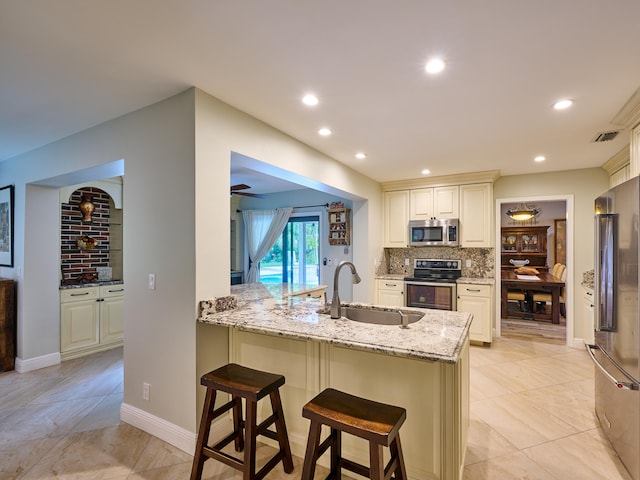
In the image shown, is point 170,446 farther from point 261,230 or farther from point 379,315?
point 261,230

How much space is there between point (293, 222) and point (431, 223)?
2.52 meters

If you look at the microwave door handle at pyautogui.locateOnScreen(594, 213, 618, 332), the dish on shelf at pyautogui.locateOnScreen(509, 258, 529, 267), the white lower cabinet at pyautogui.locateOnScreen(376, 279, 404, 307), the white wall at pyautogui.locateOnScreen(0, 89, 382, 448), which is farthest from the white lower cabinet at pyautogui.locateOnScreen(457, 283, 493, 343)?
the dish on shelf at pyautogui.locateOnScreen(509, 258, 529, 267)

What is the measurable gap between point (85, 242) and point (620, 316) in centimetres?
552

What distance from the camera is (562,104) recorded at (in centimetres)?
238

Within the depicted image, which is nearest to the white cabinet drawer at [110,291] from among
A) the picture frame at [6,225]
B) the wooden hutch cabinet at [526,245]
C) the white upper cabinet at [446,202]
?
the picture frame at [6,225]

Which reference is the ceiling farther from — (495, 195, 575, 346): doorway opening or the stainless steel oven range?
the stainless steel oven range

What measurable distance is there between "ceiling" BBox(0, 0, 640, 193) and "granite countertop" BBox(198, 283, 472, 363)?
4.96 feet

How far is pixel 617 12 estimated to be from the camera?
1.44m

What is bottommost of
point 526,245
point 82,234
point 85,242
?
point 526,245

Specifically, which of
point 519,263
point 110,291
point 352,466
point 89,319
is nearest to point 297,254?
point 110,291

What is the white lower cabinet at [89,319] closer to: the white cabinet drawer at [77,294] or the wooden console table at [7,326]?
the white cabinet drawer at [77,294]

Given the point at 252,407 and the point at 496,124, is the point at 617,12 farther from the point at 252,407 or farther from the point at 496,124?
the point at 252,407

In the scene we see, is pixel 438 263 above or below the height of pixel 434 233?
below

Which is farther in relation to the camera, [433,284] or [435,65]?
[433,284]
